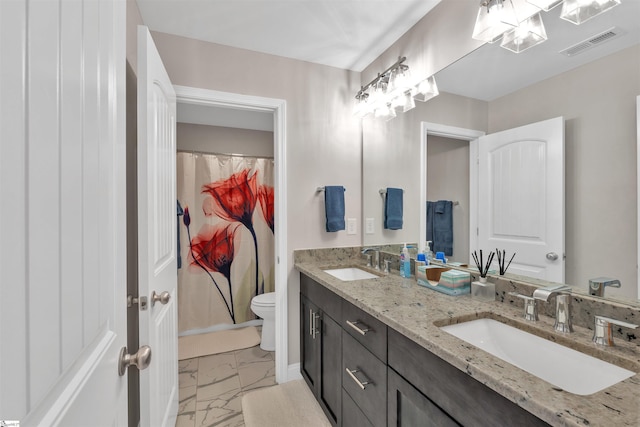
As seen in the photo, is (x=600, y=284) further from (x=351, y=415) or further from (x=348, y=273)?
(x=348, y=273)

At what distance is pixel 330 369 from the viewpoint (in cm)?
166

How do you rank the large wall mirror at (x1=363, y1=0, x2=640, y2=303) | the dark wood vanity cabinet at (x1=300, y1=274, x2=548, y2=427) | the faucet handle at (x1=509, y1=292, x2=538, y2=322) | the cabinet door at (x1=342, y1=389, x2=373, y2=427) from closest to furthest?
the dark wood vanity cabinet at (x1=300, y1=274, x2=548, y2=427) → the large wall mirror at (x1=363, y1=0, x2=640, y2=303) → the faucet handle at (x1=509, y1=292, x2=538, y2=322) → the cabinet door at (x1=342, y1=389, x2=373, y2=427)

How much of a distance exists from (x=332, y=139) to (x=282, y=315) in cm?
139

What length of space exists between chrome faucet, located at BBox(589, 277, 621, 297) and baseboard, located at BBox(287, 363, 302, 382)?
1.83 meters

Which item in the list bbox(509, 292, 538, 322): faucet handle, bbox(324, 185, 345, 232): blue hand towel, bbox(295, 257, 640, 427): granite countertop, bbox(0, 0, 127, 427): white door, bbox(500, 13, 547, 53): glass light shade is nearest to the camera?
bbox(0, 0, 127, 427): white door

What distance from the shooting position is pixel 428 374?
912 mm

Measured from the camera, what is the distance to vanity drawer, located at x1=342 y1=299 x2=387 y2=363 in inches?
45.7

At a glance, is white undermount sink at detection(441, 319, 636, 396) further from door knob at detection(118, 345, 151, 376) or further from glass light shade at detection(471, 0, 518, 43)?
glass light shade at detection(471, 0, 518, 43)

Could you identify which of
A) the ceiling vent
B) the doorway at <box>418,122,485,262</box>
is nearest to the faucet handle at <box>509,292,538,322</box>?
the doorway at <box>418,122,485,262</box>

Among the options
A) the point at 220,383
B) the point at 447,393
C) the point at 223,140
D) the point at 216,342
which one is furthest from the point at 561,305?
the point at 223,140

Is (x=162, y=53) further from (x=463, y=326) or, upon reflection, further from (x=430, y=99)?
(x=463, y=326)

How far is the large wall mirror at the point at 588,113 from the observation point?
36.8 inches

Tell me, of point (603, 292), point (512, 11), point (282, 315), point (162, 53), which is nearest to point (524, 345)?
point (603, 292)

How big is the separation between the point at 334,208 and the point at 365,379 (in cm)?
121
